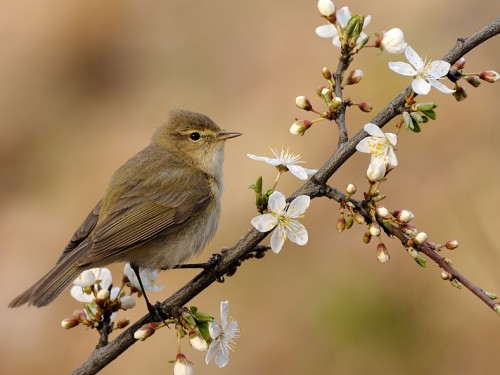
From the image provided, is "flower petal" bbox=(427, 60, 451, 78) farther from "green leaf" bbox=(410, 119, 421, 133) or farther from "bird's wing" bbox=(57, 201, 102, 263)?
"bird's wing" bbox=(57, 201, 102, 263)

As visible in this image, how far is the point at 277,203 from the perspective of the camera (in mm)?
2699

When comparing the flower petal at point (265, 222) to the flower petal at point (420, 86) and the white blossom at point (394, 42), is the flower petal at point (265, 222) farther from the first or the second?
the white blossom at point (394, 42)

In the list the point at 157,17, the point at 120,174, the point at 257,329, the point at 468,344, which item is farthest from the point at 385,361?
the point at 157,17

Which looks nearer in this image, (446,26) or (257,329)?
(257,329)

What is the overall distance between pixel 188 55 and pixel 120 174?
692 centimetres

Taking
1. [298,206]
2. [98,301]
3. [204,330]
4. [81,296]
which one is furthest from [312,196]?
[81,296]

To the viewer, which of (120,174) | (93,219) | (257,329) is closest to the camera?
(93,219)

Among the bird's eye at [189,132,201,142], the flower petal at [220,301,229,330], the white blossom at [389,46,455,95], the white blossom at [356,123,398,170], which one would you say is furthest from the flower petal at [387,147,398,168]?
the bird's eye at [189,132,201,142]

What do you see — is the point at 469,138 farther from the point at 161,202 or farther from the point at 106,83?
the point at 106,83

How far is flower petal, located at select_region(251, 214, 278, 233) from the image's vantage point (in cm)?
268

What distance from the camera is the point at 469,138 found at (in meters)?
7.96

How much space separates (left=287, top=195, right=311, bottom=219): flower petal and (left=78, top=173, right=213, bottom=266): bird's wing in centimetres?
139

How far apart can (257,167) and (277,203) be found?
579 cm

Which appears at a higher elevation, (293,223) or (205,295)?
(205,295)
